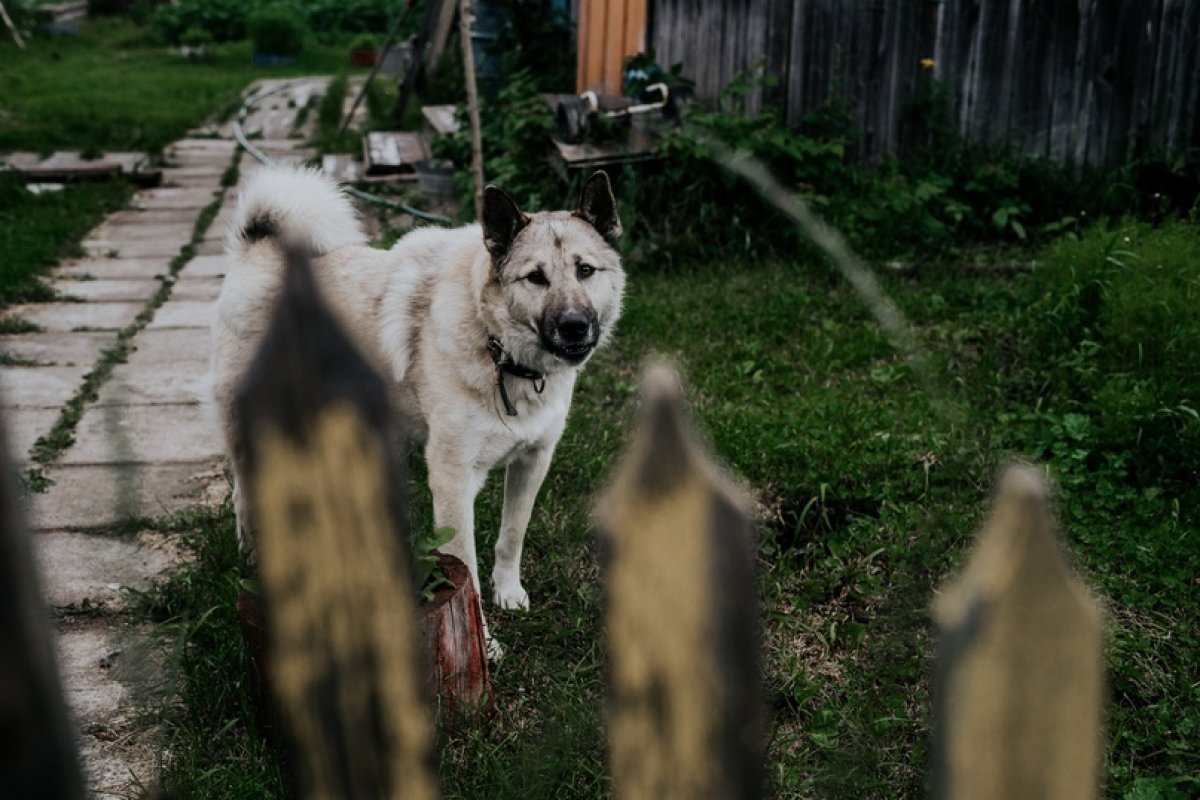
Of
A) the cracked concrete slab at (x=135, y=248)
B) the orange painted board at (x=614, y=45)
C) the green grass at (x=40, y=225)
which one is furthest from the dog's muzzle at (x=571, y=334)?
the cracked concrete slab at (x=135, y=248)

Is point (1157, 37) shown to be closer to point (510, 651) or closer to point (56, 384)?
point (510, 651)

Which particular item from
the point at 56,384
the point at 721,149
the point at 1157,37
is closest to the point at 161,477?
the point at 56,384

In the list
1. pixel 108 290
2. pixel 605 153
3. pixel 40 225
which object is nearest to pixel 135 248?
pixel 40 225

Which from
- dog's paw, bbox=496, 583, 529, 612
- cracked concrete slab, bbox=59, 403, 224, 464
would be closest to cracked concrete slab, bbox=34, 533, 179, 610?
cracked concrete slab, bbox=59, 403, 224, 464

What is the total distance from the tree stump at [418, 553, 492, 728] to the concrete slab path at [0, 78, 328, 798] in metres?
0.64

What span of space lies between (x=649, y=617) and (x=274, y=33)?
21180mm

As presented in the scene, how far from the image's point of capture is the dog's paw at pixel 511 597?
11.1 ft

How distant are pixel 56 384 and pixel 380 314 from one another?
2.55 m

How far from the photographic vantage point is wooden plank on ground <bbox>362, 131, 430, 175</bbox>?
8.89 meters

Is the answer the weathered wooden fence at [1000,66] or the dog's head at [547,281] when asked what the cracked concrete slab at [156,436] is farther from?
the weathered wooden fence at [1000,66]

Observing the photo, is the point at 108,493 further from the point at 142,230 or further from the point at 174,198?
the point at 174,198

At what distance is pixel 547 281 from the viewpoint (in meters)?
3.18

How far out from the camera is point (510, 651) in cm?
313

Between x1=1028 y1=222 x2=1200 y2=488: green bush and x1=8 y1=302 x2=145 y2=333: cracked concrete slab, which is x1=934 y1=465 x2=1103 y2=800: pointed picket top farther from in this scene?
x1=8 y1=302 x2=145 y2=333: cracked concrete slab
